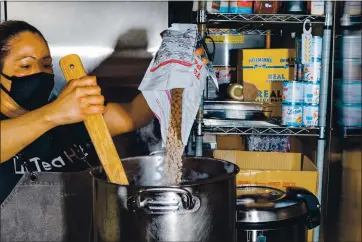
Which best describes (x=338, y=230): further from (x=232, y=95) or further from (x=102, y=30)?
(x=102, y=30)

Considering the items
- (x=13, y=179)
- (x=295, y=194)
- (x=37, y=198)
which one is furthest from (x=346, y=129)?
(x=13, y=179)

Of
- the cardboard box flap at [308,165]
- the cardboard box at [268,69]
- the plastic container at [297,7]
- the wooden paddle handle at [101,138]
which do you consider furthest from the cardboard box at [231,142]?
the wooden paddle handle at [101,138]

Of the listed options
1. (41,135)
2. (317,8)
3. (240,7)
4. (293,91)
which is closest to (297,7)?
(317,8)

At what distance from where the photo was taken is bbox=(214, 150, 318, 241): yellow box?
173cm

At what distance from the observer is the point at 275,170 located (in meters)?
1.74

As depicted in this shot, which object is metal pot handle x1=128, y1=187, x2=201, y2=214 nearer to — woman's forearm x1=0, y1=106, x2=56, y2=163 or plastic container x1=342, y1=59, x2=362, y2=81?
woman's forearm x1=0, y1=106, x2=56, y2=163

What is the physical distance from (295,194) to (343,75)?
717mm

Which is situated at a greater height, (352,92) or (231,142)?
(352,92)

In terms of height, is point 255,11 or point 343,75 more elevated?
point 255,11

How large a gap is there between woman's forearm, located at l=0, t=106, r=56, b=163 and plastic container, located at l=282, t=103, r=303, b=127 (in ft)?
3.24

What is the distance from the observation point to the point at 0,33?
1960 millimetres

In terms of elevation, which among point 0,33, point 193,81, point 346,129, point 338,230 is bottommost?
point 338,230

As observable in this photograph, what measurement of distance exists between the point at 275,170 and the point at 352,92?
43 centimetres

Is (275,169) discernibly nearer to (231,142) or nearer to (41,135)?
(231,142)
